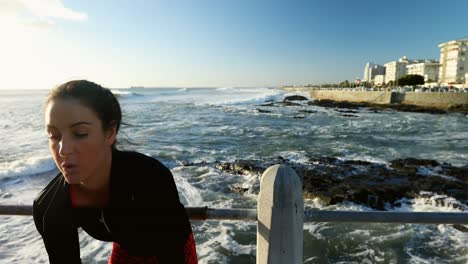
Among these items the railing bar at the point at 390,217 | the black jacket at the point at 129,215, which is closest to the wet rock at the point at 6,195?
the black jacket at the point at 129,215

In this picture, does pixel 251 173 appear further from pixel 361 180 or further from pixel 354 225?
pixel 354 225

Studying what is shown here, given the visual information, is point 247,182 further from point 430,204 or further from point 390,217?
point 390,217

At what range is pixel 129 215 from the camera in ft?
4.43

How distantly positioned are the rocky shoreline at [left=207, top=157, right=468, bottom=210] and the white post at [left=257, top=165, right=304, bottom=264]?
6.46m

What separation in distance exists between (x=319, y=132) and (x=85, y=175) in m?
19.6

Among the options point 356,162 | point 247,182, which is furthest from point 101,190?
point 356,162

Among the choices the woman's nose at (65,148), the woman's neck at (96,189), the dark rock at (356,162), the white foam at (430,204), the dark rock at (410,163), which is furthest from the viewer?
the dark rock at (356,162)

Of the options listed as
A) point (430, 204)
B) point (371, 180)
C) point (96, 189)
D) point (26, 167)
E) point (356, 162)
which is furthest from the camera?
point (356, 162)

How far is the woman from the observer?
4.37 ft

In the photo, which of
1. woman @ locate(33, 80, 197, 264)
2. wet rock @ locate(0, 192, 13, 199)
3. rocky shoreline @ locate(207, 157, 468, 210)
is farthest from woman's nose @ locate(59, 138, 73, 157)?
wet rock @ locate(0, 192, 13, 199)

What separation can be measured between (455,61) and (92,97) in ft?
332

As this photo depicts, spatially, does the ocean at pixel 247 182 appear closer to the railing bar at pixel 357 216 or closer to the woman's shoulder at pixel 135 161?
the woman's shoulder at pixel 135 161

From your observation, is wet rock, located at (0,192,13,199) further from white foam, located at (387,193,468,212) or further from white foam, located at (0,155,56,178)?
white foam, located at (387,193,468,212)

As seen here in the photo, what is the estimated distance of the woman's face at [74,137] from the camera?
1.33 meters
